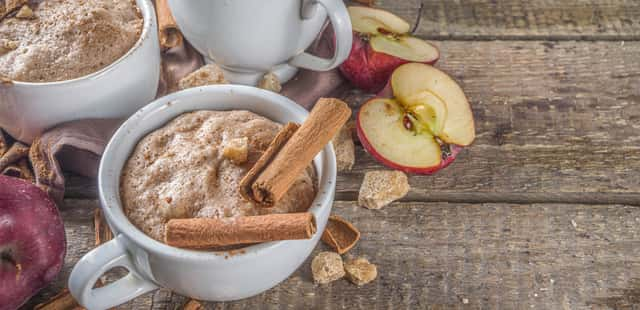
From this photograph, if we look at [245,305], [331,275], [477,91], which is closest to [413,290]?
[331,275]

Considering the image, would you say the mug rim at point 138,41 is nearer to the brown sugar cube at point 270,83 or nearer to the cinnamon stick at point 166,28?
the cinnamon stick at point 166,28

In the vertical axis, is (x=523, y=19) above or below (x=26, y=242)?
below

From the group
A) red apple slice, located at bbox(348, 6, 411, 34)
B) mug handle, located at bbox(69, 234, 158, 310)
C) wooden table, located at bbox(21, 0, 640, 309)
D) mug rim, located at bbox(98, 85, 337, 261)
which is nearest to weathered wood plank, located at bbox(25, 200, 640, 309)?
wooden table, located at bbox(21, 0, 640, 309)

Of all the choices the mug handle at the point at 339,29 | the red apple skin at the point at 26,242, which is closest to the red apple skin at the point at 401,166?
the mug handle at the point at 339,29

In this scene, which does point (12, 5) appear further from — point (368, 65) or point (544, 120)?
point (544, 120)

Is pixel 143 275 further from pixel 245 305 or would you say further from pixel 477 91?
pixel 477 91

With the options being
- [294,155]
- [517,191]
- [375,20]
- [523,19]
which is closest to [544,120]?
[517,191]
